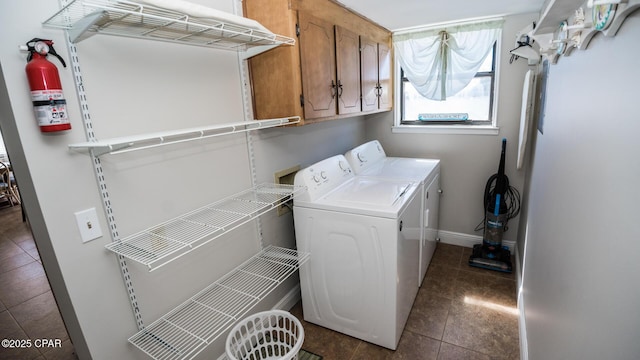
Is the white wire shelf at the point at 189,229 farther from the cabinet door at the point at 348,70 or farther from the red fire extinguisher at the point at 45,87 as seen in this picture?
the cabinet door at the point at 348,70

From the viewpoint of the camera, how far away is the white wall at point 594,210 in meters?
0.63

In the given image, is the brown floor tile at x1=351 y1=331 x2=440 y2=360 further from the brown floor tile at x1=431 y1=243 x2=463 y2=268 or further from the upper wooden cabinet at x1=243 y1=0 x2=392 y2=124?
the upper wooden cabinet at x1=243 y1=0 x2=392 y2=124

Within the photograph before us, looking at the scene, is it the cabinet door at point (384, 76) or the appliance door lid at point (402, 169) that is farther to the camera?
the cabinet door at point (384, 76)

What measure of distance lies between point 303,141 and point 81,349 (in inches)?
68.7

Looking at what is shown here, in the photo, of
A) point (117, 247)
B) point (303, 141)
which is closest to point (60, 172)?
point (117, 247)

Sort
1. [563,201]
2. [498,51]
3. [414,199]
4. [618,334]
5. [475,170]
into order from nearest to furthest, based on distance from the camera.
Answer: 1. [618,334]
2. [563,201]
3. [414,199]
4. [498,51]
5. [475,170]

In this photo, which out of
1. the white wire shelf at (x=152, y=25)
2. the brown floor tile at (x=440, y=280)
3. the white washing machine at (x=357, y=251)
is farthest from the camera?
the brown floor tile at (x=440, y=280)

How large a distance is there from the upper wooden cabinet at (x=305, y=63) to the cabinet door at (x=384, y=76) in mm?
630

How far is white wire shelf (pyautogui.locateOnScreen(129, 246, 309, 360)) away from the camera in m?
1.34

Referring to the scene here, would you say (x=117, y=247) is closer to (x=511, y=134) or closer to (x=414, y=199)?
(x=414, y=199)

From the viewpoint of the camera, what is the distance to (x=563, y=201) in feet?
3.94

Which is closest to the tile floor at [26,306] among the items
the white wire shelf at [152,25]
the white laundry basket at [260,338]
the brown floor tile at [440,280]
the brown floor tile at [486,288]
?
the white laundry basket at [260,338]

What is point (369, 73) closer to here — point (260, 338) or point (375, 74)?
point (375, 74)

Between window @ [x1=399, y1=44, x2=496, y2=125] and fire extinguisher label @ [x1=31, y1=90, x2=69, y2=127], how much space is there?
9.75 ft
